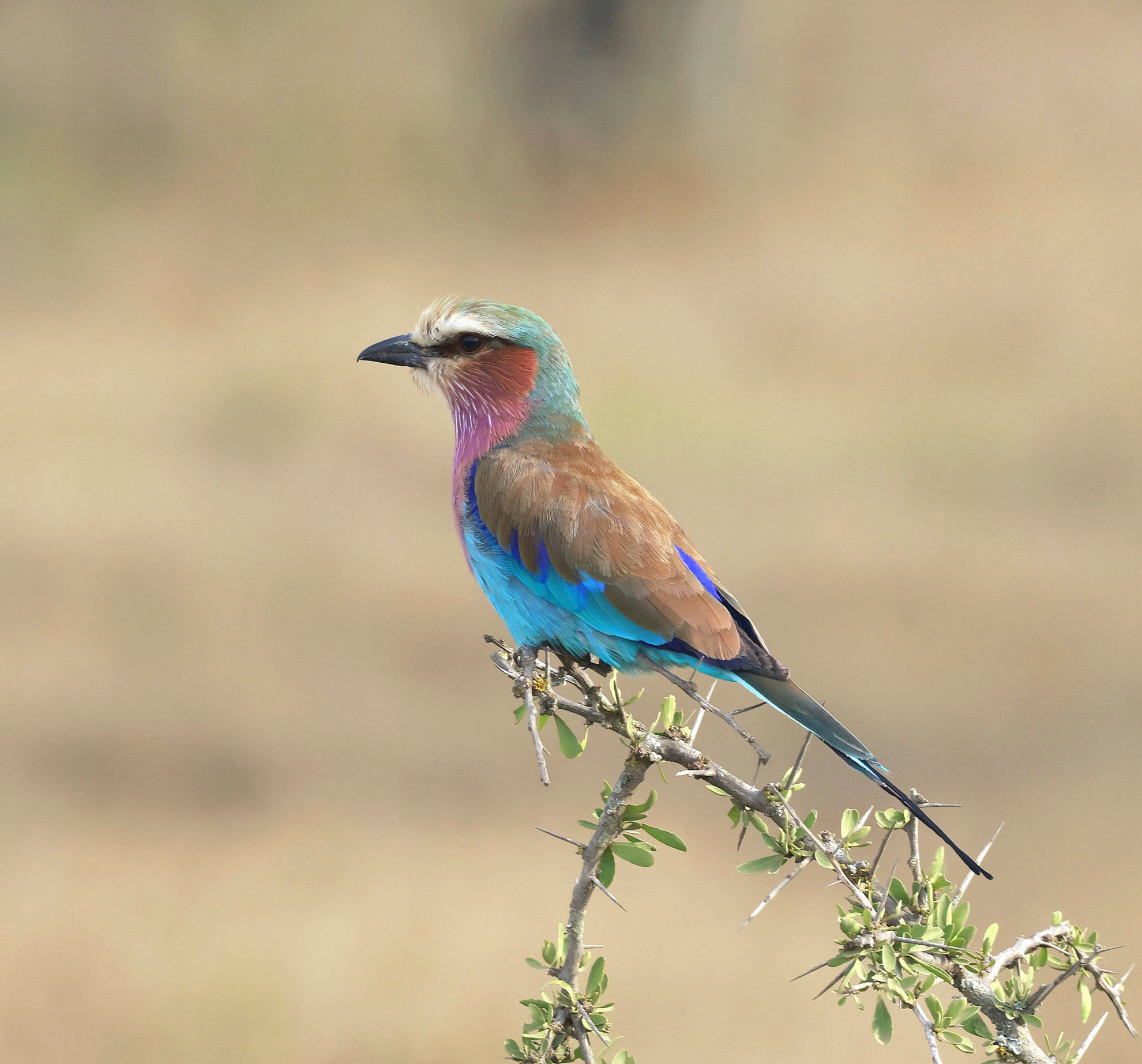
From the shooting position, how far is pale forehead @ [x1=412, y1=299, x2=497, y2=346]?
5.16 ft

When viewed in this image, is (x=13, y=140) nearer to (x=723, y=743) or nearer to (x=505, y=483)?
(x=723, y=743)

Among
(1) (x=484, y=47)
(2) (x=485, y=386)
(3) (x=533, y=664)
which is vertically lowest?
(3) (x=533, y=664)

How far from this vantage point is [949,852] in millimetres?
3400

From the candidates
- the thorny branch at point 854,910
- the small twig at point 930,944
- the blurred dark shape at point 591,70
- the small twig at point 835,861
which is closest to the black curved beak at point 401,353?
the thorny branch at point 854,910

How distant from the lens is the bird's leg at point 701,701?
1.06 metres

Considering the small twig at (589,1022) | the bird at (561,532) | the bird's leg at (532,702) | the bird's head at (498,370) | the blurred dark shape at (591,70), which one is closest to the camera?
the bird's leg at (532,702)

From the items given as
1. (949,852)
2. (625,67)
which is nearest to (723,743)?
(949,852)

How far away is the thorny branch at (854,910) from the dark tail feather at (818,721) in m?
0.08

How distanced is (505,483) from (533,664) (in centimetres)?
30

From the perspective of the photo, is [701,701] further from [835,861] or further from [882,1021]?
[882,1021]

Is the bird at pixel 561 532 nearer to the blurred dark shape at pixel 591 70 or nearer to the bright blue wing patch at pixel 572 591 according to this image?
the bright blue wing patch at pixel 572 591

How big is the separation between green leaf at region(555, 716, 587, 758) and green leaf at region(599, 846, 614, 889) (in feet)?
0.34

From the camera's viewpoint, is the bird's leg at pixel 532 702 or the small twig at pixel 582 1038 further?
the small twig at pixel 582 1038

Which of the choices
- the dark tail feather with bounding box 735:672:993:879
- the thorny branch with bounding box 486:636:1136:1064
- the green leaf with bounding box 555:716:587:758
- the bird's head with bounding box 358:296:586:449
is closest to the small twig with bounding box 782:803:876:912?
the thorny branch with bounding box 486:636:1136:1064
